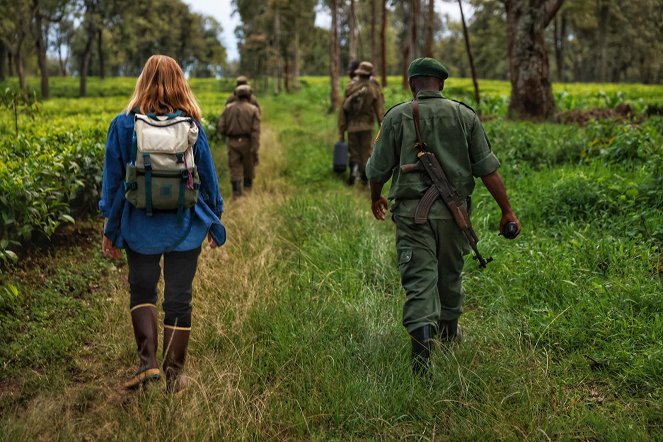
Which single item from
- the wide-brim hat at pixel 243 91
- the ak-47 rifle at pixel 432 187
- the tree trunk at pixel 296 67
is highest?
the tree trunk at pixel 296 67

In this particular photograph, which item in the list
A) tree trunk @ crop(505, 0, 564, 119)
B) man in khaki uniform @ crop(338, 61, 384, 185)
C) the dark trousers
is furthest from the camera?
tree trunk @ crop(505, 0, 564, 119)

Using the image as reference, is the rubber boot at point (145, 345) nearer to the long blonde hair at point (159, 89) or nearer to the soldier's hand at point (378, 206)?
the long blonde hair at point (159, 89)

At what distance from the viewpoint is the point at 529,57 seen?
1148 cm

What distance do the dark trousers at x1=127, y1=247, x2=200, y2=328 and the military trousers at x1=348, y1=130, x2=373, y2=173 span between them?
21.7 feet

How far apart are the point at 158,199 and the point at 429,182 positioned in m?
1.61

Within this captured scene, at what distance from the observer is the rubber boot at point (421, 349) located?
11.4ft

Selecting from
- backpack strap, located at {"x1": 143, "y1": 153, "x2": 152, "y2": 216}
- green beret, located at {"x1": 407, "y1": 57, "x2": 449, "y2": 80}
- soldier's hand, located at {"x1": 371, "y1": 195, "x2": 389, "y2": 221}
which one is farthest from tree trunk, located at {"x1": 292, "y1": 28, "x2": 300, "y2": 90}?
backpack strap, located at {"x1": 143, "y1": 153, "x2": 152, "y2": 216}

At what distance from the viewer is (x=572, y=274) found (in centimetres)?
474

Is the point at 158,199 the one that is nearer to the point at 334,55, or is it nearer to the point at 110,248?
the point at 110,248

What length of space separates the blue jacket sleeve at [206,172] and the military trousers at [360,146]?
20.9 ft

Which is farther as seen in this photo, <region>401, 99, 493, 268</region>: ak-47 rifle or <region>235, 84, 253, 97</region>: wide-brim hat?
<region>235, 84, 253, 97</region>: wide-brim hat

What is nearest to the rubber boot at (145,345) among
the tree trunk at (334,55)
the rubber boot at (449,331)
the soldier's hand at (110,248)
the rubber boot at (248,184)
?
the soldier's hand at (110,248)

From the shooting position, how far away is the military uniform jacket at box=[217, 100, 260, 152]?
9469 millimetres

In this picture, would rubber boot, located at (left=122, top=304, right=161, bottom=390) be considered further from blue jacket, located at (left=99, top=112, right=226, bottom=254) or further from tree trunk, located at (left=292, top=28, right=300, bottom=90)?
tree trunk, located at (left=292, top=28, right=300, bottom=90)
